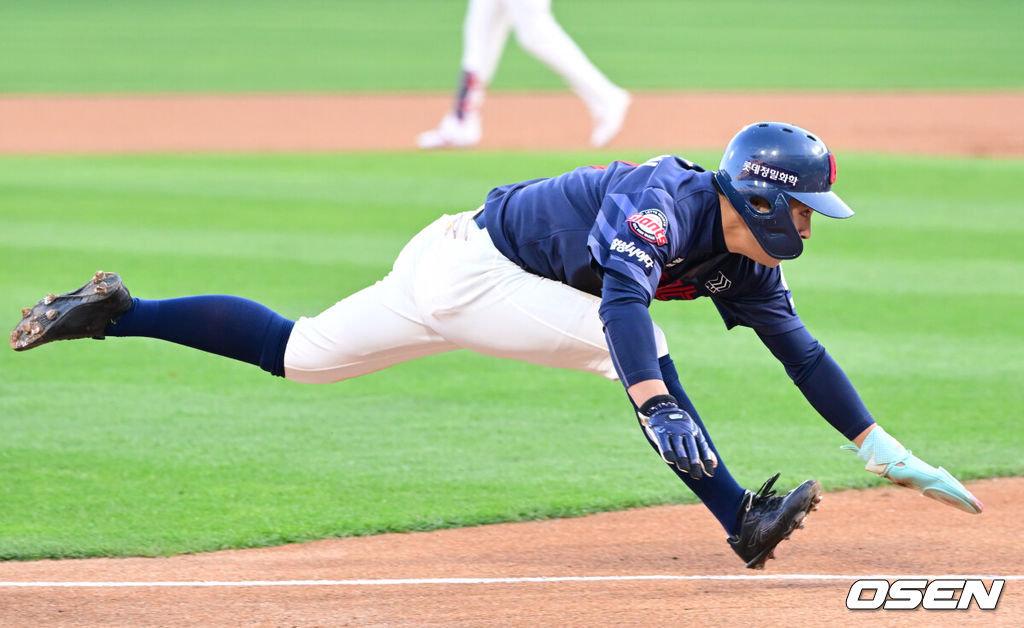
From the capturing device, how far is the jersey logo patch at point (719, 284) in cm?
406

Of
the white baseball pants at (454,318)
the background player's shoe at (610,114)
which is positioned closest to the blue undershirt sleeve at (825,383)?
the white baseball pants at (454,318)

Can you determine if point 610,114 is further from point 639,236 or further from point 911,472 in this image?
point 639,236

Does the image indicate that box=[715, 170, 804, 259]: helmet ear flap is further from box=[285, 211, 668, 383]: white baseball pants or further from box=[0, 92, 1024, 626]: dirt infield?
box=[0, 92, 1024, 626]: dirt infield

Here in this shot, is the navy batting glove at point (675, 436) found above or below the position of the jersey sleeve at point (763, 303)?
below

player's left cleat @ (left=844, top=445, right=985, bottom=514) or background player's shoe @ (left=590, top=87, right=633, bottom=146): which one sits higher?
background player's shoe @ (left=590, top=87, right=633, bottom=146)

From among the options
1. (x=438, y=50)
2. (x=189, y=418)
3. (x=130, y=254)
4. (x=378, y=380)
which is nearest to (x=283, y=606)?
(x=189, y=418)

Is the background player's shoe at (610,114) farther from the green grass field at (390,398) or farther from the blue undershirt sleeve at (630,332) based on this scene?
the blue undershirt sleeve at (630,332)

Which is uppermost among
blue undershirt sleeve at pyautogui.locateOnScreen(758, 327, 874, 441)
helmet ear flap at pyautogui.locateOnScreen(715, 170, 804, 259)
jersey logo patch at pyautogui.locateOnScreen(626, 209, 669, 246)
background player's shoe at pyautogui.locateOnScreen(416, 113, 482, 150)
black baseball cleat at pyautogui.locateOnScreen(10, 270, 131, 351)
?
background player's shoe at pyautogui.locateOnScreen(416, 113, 482, 150)

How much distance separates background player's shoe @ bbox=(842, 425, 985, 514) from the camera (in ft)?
13.2

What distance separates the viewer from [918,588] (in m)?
4.05

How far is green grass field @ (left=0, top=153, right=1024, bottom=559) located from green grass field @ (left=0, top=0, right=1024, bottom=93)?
932cm

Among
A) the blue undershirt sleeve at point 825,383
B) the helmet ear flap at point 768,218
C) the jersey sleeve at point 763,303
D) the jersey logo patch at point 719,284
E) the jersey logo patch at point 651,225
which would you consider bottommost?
the blue undershirt sleeve at point 825,383

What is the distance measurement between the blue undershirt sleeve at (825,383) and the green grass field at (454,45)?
1462 cm

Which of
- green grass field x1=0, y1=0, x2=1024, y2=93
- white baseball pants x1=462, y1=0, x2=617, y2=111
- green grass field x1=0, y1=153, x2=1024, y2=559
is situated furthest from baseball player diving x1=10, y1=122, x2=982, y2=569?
green grass field x1=0, y1=0, x2=1024, y2=93
